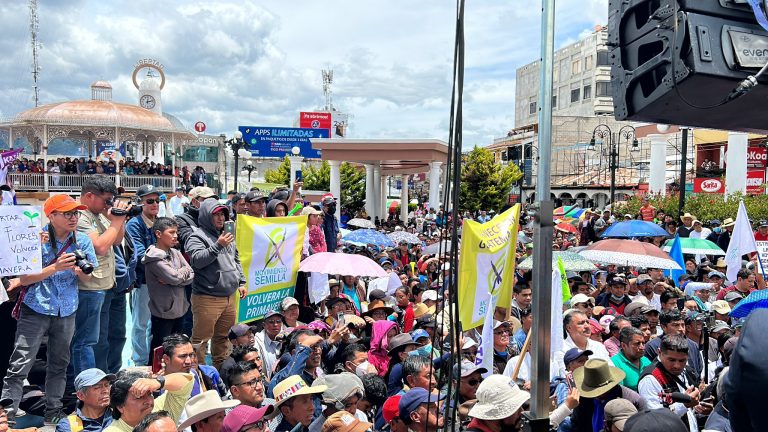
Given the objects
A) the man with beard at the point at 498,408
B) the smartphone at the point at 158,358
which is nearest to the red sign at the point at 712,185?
the man with beard at the point at 498,408

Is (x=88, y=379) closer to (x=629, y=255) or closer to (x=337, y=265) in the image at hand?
(x=337, y=265)

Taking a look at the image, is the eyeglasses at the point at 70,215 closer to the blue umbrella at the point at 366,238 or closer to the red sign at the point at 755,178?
the blue umbrella at the point at 366,238

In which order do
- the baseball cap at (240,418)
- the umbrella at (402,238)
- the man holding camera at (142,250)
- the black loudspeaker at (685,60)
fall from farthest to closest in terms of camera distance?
1. the umbrella at (402,238)
2. the man holding camera at (142,250)
3. the baseball cap at (240,418)
4. the black loudspeaker at (685,60)

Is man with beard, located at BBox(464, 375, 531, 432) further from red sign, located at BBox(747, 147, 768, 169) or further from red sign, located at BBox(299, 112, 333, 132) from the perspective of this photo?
Answer: red sign, located at BBox(299, 112, 333, 132)

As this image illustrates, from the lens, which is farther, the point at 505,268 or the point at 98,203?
the point at 505,268

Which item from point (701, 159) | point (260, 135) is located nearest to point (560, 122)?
point (701, 159)

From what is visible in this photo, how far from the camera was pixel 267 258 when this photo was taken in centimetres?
728

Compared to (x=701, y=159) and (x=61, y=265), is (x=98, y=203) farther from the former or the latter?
(x=701, y=159)

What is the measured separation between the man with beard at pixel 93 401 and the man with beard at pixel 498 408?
2.31 m

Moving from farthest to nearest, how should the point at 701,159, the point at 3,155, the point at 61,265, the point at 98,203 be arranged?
the point at 701,159, the point at 3,155, the point at 98,203, the point at 61,265

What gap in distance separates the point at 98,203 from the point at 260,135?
4881cm

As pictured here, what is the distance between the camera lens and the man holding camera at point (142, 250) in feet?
21.6

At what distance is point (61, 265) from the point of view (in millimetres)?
4918

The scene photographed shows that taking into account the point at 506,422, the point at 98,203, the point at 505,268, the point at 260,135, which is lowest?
the point at 506,422
